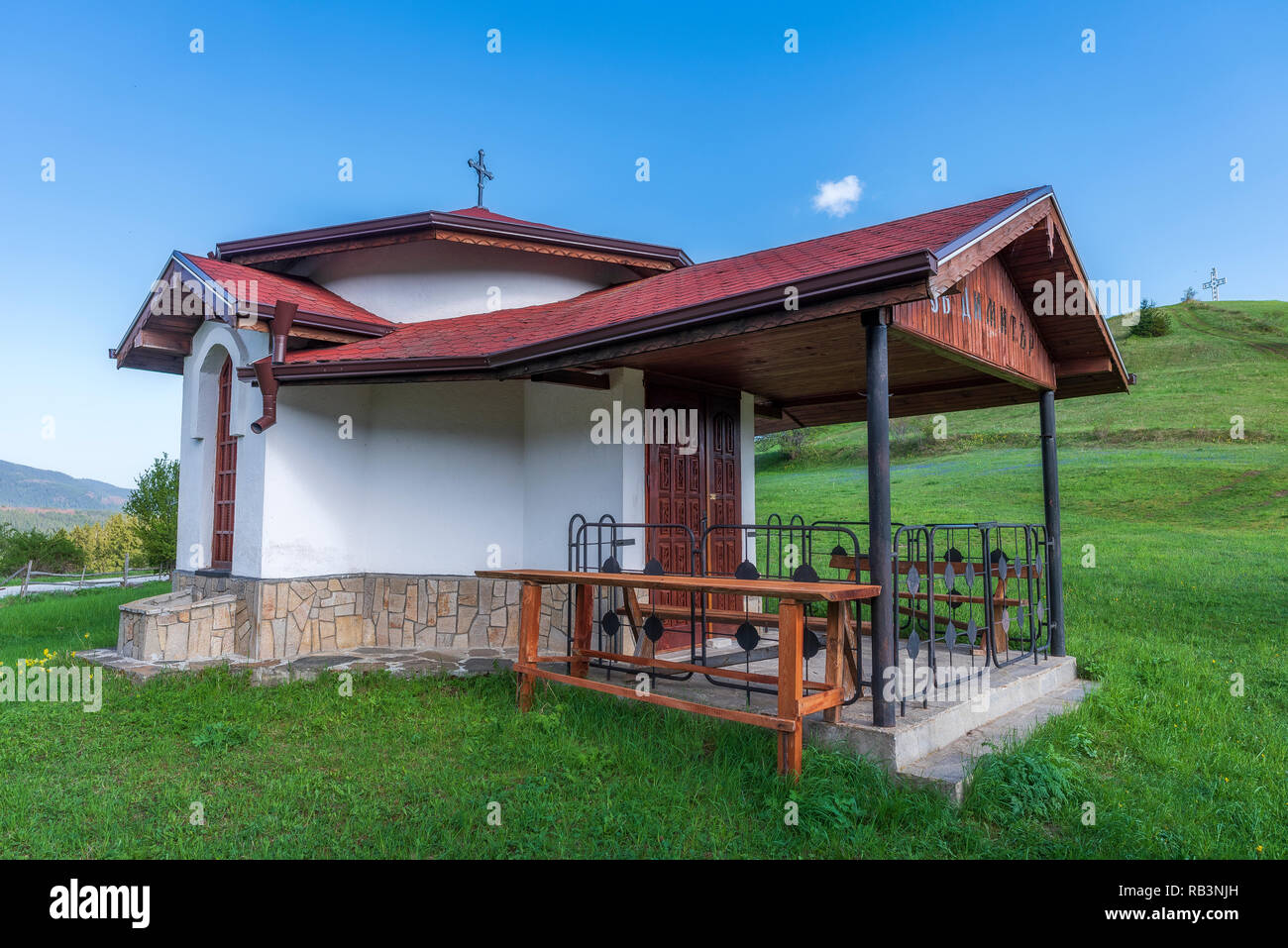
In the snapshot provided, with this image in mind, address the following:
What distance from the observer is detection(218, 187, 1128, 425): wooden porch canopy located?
4.18 m

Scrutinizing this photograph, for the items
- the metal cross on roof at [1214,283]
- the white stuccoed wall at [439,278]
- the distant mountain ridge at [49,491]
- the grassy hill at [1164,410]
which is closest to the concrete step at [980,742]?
the white stuccoed wall at [439,278]

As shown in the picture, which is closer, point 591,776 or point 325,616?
point 591,776

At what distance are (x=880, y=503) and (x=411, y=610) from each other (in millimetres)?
5209

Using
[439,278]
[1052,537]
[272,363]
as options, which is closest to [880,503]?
[1052,537]

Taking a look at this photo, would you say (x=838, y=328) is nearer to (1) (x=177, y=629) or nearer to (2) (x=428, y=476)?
(2) (x=428, y=476)

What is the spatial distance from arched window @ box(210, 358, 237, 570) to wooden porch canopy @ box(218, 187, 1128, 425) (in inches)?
56.5

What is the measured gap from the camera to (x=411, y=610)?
293 inches

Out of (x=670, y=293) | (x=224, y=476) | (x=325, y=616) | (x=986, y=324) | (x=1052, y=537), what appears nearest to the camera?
(x=986, y=324)

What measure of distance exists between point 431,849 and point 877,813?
6.91 ft

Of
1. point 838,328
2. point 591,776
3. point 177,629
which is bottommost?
point 591,776

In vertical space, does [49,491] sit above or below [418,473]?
above

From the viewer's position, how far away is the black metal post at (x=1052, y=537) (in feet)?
21.2

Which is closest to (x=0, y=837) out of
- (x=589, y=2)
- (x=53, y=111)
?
(x=53, y=111)
